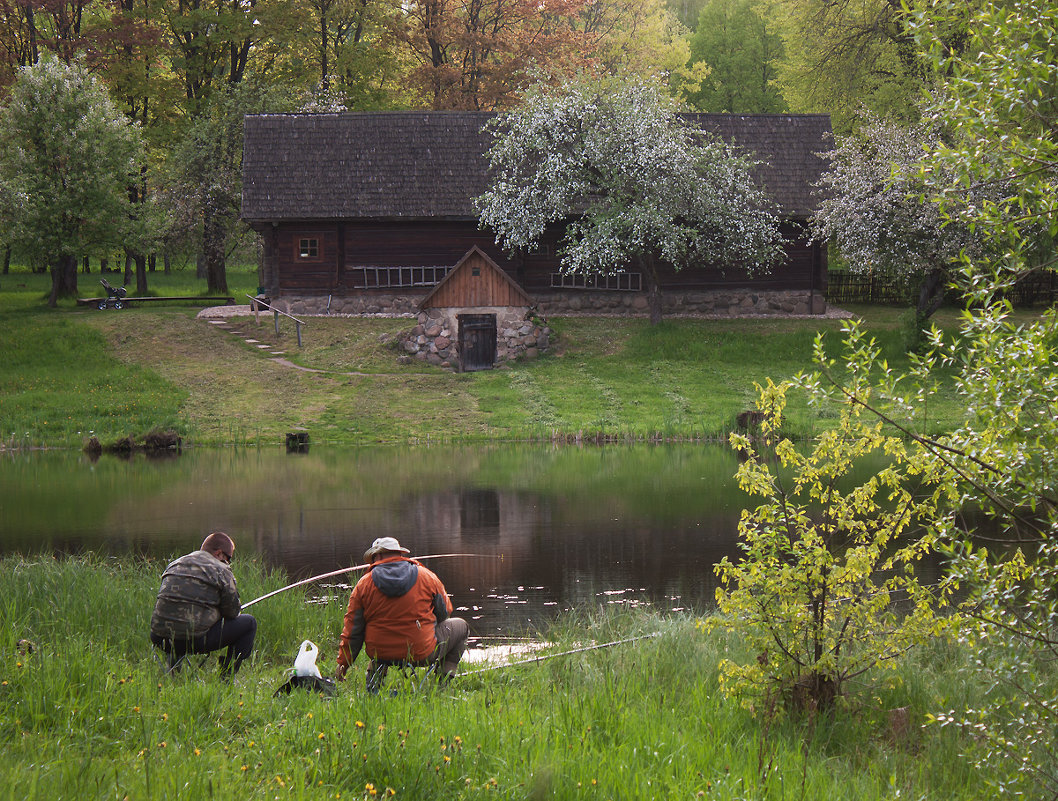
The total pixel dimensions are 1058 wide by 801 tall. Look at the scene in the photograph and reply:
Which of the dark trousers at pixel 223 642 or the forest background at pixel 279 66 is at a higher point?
the forest background at pixel 279 66

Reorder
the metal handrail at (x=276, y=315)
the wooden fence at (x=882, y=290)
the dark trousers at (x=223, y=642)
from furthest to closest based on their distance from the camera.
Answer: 1. the wooden fence at (x=882, y=290)
2. the metal handrail at (x=276, y=315)
3. the dark trousers at (x=223, y=642)

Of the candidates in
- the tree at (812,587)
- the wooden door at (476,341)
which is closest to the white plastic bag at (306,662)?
the tree at (812,587)

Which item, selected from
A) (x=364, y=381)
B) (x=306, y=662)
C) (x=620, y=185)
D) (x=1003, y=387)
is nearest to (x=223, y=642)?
(x=306, y=662)

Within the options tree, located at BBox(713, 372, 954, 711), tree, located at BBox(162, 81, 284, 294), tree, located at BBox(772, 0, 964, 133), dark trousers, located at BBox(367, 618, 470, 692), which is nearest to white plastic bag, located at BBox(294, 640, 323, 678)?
dark trousers, located at BBox(367, 618, 470, 692)

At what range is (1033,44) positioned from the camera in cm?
618

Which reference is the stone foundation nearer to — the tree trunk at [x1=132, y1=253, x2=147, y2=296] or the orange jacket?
the tree trunk at [x1=132, y1=253, x2=147, y2=296]

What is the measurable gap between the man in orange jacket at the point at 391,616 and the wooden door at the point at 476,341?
21375mm

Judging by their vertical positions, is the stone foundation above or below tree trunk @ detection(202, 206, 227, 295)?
below

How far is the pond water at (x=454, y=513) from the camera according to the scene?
12.6m

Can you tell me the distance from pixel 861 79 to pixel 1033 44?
33.0 meters

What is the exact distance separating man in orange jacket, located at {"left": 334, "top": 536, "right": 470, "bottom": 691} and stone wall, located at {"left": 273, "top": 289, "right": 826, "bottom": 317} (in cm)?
2594

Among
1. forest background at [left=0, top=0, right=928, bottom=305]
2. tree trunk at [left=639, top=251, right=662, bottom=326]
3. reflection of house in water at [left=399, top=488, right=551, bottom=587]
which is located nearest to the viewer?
reflection of house in water at [left=399, top=488, right=551, bottom=587]

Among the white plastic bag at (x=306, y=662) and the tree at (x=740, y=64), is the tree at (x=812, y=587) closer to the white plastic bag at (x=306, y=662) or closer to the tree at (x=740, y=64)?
the white plastic bag at (x=306, y=662)

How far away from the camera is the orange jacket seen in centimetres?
744
